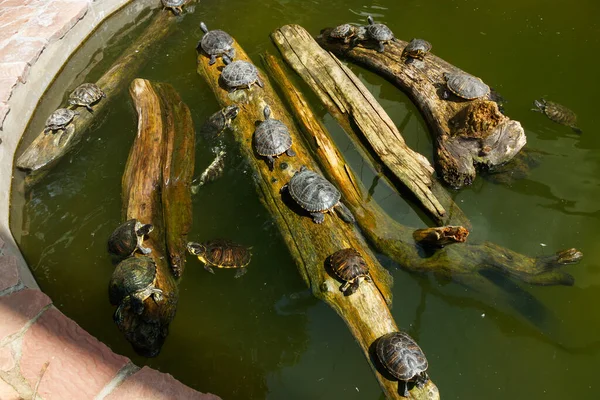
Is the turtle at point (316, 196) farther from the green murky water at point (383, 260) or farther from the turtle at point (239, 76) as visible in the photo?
the turtle at point (239, 76)

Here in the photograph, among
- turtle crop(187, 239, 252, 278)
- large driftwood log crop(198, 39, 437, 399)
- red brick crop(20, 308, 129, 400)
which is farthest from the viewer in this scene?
turtle crop(187, 239, 252, 278)

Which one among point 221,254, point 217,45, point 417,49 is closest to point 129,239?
point 221,254

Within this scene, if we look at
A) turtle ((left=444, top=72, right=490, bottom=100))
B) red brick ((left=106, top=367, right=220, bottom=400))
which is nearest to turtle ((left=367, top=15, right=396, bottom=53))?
turtle ((left=444, top=72, right=490, bottom=100))

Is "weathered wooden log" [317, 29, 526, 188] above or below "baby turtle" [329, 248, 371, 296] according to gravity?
above

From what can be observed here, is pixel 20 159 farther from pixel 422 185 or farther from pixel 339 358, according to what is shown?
pixel 422 185

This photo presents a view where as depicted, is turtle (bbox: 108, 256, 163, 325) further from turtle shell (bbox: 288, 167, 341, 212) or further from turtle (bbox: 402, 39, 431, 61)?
turtle (bbox: 402, 39, 431, 61)

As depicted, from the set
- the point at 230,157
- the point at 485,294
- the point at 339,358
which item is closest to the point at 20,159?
the point at 230,157

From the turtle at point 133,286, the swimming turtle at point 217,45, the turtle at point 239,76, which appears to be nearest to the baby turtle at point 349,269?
the turtle at point 133,286

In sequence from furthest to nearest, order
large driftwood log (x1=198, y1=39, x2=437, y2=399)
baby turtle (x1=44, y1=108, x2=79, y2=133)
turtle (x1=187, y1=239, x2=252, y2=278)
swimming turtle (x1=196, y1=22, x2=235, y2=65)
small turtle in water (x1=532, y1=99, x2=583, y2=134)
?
swimming turtle (x1=196, y1=22, x2=235, y2=65) → small turtle in water (x1=532, y1=99, x2=583, y2=134) → baby turtle (x1=44, y1=108, x2=79, y2=133) → turtle (x1=187, y1=239, x2=252, y2=278) → large driftwood log (x1=198, y1=39, x2=437, y2=399)

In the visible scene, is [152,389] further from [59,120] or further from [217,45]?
[217,45]
